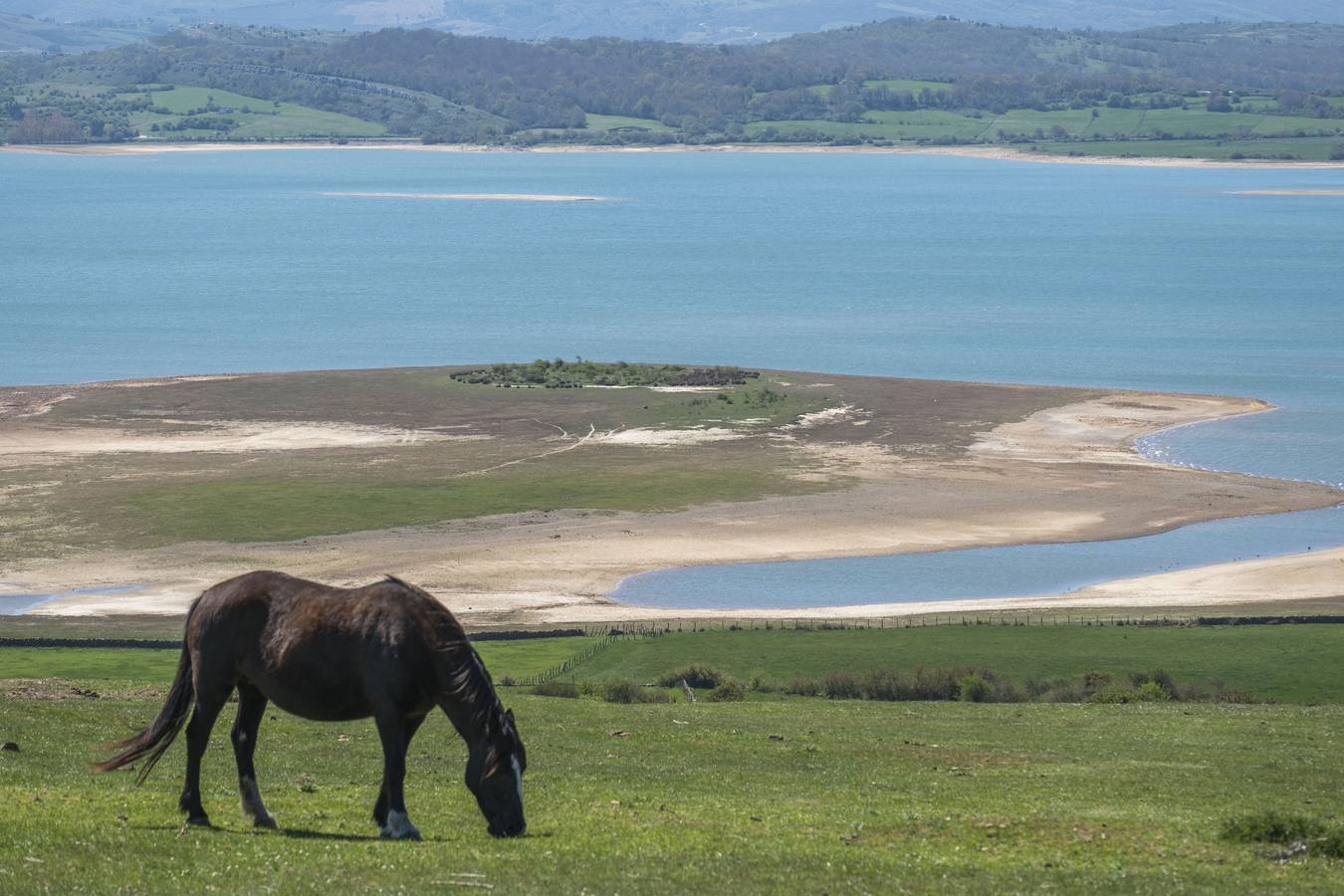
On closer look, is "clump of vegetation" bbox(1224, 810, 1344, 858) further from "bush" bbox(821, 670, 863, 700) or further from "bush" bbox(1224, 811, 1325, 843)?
"bush" bbox(821, 670, 863, 700)

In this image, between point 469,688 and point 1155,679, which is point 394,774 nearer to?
point 469,688

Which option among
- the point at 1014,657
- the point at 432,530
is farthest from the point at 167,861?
the point at 432,530

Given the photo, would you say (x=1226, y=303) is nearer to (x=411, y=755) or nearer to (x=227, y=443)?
(x=227, y=443)

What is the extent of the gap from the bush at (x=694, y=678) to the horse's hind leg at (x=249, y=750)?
69.5 ft

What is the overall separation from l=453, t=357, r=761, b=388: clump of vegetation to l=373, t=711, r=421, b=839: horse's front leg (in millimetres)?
75428

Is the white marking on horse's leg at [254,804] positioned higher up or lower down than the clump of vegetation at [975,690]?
higher up

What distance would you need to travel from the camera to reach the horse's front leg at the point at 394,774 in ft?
55.6

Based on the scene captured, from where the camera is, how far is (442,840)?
17109 mm

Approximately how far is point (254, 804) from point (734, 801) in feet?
18.1

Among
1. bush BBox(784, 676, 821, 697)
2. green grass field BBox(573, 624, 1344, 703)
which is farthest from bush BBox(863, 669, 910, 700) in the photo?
green grass field BBox(573, 624, 1344, 703)

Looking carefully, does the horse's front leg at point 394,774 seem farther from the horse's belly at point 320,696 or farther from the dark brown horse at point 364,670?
the horse's belly at point 320,696

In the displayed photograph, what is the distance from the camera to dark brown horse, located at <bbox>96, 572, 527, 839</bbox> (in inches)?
667

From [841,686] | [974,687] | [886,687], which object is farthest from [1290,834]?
[841,686]

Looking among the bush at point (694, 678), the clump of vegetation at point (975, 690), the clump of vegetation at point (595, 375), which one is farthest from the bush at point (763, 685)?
the clump of vegetation at point (595, 375)
